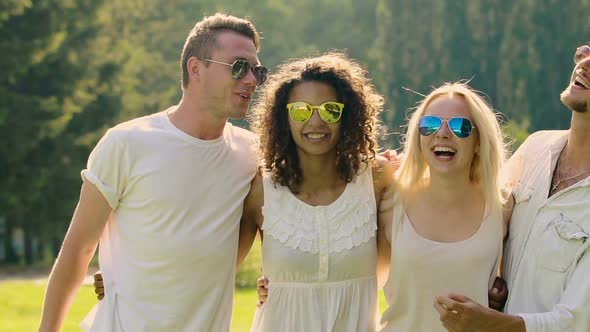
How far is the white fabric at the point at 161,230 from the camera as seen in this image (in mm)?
4898

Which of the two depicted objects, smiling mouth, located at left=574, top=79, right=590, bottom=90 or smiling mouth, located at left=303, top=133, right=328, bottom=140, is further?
smiling mouth, located at left=303, top=133, right=328, bottom=140

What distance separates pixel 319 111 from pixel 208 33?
30.4 inches

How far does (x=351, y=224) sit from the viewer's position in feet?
16.6

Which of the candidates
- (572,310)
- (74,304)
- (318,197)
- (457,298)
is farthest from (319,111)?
(74,304)

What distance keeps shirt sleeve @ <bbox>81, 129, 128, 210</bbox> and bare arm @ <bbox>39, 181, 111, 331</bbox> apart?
0.05m

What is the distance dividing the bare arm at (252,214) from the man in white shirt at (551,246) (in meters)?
1.16

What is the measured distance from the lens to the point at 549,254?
4.74 m

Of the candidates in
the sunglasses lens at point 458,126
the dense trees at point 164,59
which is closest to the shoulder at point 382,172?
the sunglasses lens at point 458,126

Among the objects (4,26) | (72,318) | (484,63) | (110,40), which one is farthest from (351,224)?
(484,63)

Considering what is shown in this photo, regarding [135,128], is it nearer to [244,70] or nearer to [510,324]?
[244,70]

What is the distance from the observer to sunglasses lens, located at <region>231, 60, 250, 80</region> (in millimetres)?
5188

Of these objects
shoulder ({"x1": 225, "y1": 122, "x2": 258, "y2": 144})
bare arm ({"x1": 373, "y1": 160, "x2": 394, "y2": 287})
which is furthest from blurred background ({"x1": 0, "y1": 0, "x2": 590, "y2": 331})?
bare arm ({"x1": 373, "y1": 160, "x2": 394, "y2": 287})

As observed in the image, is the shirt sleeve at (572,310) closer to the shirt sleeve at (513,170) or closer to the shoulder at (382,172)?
the shirt sleeve at (513,170)

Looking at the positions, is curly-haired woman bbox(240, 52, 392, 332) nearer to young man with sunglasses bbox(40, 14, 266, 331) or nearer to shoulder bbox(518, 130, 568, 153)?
young man with sunglasses bbox(40, 14, 266, 331)
